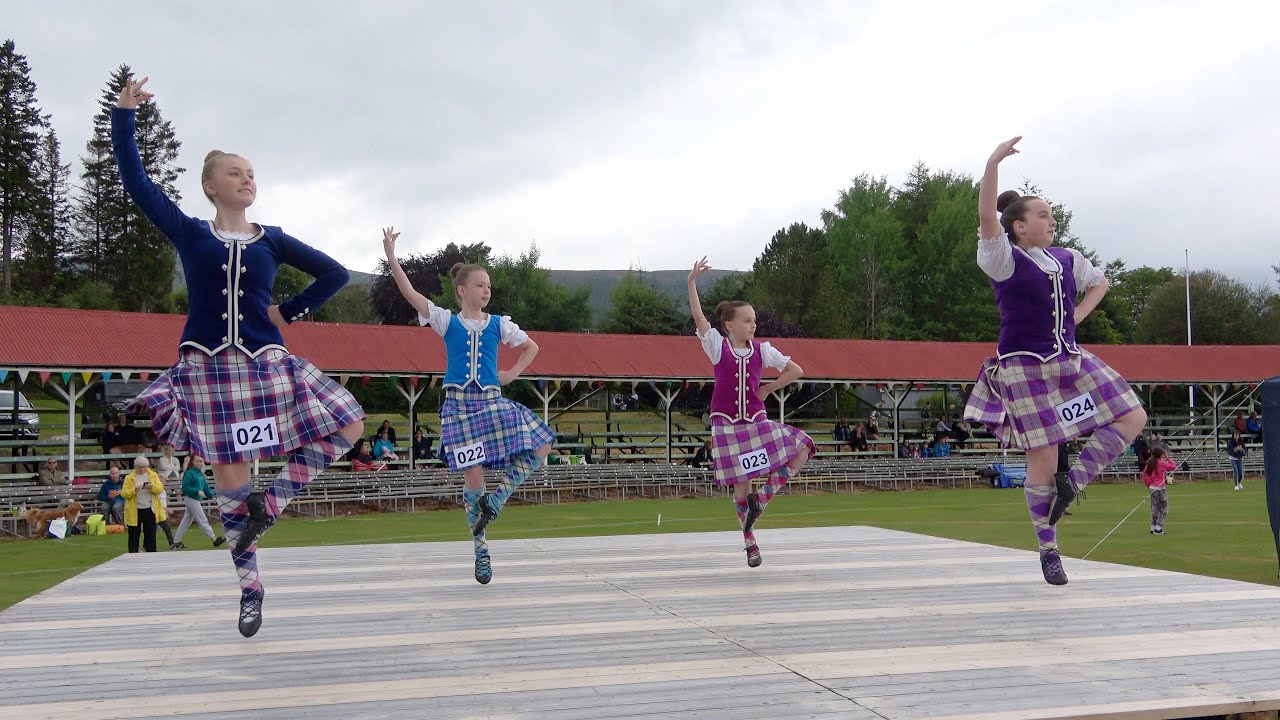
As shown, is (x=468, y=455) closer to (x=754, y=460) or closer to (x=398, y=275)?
(x=398, y=275)

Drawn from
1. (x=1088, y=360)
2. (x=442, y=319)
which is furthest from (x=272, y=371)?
(x=1088, y=360)

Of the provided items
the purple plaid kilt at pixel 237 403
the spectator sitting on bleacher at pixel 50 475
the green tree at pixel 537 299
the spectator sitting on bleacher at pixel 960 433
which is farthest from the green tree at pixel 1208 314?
the purple plaid kilt at pixel 237 403

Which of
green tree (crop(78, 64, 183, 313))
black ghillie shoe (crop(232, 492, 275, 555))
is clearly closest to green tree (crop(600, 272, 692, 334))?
green tree (crop(78, 64, 183, 313))

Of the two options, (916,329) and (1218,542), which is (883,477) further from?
(916,329)

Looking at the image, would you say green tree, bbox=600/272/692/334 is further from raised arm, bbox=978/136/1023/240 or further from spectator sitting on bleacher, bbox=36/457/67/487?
raised arm, bbox=978/136/1023/240

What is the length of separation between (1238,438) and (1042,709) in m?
27.3

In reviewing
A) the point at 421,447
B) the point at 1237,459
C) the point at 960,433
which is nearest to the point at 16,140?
the point at 421,447

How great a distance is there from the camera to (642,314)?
6206 centimetres

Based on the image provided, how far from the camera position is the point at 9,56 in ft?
183

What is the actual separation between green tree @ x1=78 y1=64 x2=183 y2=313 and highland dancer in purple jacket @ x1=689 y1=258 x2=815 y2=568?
5899cm

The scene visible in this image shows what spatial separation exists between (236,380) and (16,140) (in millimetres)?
60601

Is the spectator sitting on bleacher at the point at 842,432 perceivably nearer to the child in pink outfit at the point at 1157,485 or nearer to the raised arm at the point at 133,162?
the child in pink outfit at the point at 1157,485

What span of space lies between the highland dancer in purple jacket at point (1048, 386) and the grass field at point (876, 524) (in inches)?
57.1

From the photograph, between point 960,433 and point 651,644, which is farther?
point 960,433
